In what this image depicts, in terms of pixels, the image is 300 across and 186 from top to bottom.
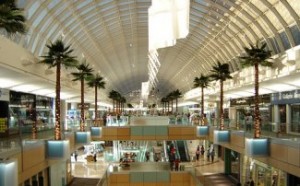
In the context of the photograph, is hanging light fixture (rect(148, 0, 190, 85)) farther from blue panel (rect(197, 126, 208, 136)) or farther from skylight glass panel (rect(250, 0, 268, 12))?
blue panel (rect(197, 126, 208, 136))

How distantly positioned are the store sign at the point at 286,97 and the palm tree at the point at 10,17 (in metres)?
27.7

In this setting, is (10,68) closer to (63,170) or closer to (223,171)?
(63,170)

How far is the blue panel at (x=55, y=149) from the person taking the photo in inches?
1125

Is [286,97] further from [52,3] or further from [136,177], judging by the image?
[52,3]

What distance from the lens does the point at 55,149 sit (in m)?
28.8

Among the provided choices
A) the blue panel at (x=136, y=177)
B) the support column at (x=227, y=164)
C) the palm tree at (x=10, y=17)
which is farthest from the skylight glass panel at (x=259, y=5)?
the palm tree at (x=10, y=17)

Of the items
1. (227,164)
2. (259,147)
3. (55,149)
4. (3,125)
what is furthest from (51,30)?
(3,125)

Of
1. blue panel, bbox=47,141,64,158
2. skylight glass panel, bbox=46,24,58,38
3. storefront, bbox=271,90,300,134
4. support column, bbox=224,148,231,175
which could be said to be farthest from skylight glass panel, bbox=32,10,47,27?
storefront, bbox=271,90,300,134

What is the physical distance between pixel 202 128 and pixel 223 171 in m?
5.22

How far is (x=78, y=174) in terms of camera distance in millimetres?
46594

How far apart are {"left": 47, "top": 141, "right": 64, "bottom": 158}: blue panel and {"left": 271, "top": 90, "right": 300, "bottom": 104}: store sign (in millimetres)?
23248

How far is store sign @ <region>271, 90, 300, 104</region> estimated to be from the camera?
41850mm

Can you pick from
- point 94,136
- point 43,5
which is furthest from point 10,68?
point 94,136

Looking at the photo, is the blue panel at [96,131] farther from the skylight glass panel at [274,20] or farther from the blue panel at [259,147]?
the blue panel at [259,147]
